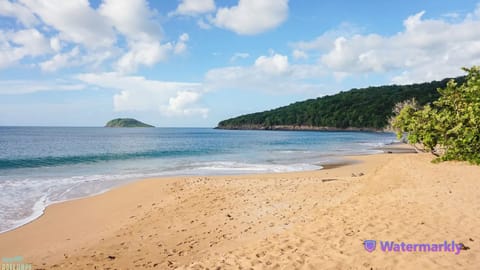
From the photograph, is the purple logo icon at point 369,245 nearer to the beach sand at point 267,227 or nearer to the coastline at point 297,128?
the beach sand at point 267,227

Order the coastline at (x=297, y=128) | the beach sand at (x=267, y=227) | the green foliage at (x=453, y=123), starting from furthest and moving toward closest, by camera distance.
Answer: the coastline at (x=297, y=128), the green foliage at (x=453, y=123), the beach sand at (x=267, y=227)

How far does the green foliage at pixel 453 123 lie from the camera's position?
13.1 meters

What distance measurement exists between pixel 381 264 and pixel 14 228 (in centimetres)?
910

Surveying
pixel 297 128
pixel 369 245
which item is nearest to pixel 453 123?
pixel 369 245

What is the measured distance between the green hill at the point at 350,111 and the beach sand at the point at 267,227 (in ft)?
364

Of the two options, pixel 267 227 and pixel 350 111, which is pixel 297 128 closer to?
pixel 350 111

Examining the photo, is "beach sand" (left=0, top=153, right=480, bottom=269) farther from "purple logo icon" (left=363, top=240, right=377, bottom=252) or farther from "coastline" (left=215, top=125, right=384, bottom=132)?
"coastline" (left=215, top=125, right=384, bottom=132)

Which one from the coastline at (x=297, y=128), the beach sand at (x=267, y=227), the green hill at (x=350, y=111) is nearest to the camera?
the beach sand at (x=267, y=227)

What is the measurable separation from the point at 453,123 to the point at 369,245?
38.8 feet

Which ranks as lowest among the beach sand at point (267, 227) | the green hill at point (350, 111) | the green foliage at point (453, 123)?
the beach sand at point (267, 227)

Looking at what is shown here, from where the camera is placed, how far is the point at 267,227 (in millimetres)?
7750

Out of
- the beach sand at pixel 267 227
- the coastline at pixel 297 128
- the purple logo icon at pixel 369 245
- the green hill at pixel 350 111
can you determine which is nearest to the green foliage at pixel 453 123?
the beach sand at pixel 267 227

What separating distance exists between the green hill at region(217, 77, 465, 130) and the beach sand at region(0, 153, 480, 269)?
111m

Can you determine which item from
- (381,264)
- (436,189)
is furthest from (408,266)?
(436,189)
